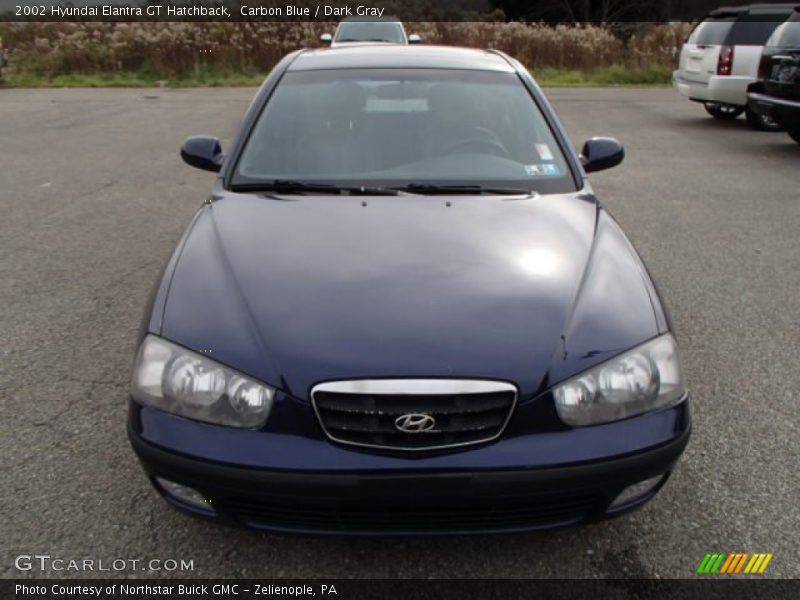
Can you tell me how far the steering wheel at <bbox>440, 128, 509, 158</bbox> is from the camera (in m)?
3.17

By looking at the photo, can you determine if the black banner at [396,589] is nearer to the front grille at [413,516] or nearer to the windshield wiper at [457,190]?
the front grille at [413,516]

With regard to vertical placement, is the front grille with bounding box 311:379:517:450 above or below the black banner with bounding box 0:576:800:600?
above

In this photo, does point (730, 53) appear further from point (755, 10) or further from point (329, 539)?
point (329, 539)

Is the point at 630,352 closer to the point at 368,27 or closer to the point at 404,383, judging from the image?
the point at 404,383

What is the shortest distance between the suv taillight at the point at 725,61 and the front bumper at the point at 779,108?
1.69 metres

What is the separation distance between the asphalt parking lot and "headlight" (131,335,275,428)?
435mm

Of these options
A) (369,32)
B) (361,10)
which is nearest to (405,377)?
(369,32)

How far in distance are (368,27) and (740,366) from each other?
14169 mm

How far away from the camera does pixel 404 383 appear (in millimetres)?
1892

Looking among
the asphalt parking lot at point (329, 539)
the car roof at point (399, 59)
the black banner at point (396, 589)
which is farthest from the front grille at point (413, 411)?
the car roof at point (399, 59)

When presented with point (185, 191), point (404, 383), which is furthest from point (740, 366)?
point (185, 191)

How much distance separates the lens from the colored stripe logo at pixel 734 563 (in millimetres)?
2189

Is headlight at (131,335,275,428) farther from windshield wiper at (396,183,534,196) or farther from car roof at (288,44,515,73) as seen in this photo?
car roof at (288,44,515,73)

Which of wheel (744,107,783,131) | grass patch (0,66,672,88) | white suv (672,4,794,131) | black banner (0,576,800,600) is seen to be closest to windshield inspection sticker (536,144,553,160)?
black banner (0,576,800,600)
